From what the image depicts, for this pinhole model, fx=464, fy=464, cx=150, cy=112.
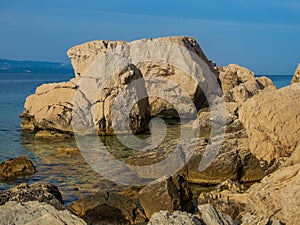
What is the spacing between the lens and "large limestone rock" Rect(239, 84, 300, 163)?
12711 mm

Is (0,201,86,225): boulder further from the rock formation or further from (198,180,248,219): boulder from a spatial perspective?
the rock formation

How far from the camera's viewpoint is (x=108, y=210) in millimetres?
9875

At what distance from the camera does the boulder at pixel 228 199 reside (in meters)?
9.52

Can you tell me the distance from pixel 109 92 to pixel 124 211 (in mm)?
14185

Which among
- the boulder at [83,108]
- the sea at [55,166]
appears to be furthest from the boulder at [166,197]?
the boulder at [83,108]

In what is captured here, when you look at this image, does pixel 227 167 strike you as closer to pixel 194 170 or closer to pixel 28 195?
Answer: pixel 194 170

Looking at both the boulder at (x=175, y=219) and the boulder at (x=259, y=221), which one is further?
the boulder at (x=259, y=221)

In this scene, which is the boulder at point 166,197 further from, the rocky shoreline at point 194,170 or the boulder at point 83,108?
the boulder at point 83,108

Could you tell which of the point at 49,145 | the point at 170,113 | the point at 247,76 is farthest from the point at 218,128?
the point at 247,76

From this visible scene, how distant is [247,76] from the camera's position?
36500 millimetres

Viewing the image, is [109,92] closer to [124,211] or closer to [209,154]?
[209,154]

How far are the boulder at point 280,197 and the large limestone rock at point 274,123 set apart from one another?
410cm

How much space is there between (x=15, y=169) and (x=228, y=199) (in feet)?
25.5

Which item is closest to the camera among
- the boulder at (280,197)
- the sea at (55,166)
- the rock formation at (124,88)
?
the boulder at (280,197)
